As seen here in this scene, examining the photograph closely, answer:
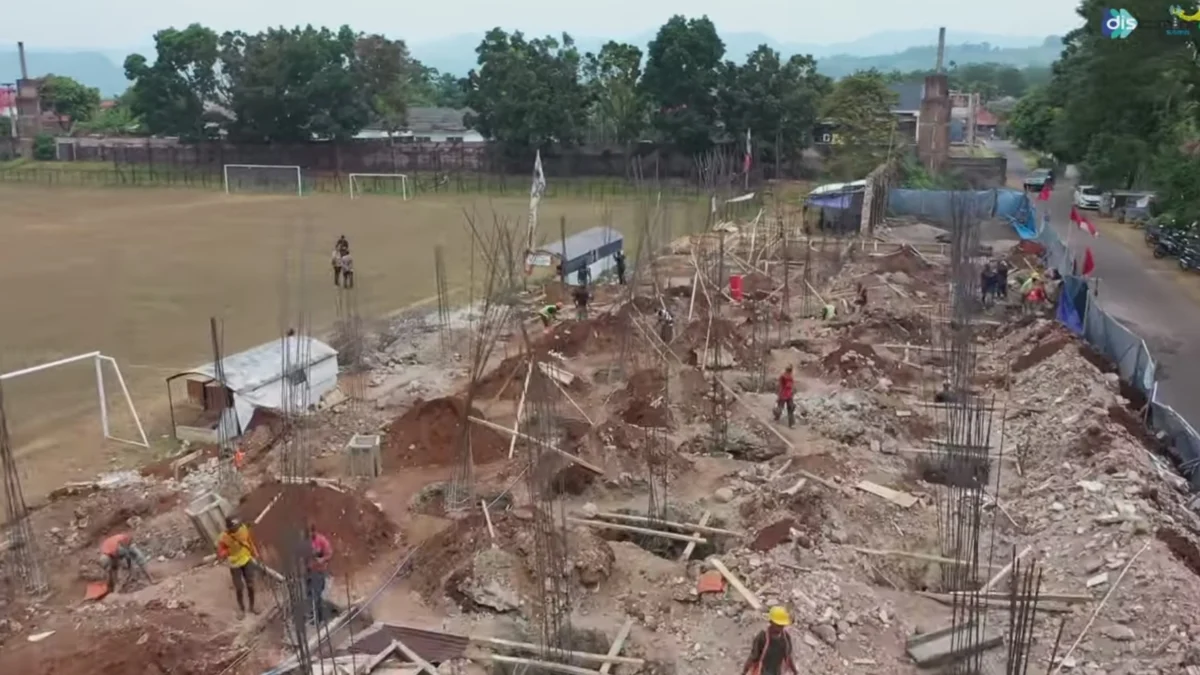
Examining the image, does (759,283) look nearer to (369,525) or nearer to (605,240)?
(605,240)

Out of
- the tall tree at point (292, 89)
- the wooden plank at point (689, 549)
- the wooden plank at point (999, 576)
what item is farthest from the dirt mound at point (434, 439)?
the tall tree at point (292, 89)

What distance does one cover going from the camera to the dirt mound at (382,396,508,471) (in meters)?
13.5

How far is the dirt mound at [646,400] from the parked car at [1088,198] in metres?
29.8

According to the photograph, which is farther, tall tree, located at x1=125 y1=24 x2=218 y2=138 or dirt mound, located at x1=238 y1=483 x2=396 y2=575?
tall tree, located at x1=125 y1=24 x2=218 y2=138

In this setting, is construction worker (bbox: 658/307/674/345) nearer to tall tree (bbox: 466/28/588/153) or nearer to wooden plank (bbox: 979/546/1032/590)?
wooden plank (bbox: 979/546/1032/590)

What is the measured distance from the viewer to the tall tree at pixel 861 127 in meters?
44.0

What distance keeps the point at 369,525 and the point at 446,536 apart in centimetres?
97

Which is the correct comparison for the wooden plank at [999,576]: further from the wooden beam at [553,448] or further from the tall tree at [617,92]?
the tall tree at [617,92]

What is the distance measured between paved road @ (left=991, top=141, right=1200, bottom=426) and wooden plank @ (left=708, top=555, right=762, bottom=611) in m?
9.12

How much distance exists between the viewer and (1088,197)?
39125 millimetres

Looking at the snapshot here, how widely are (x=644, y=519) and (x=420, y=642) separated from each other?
3.16 meters

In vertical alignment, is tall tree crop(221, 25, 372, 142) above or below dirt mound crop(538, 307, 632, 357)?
above

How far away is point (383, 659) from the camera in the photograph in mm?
8625

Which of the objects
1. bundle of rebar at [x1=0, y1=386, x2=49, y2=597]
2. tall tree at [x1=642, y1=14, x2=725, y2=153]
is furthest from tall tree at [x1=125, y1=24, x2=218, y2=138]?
bundle of rebar at [x1=0, y1=386, x2=49, y2=597]
